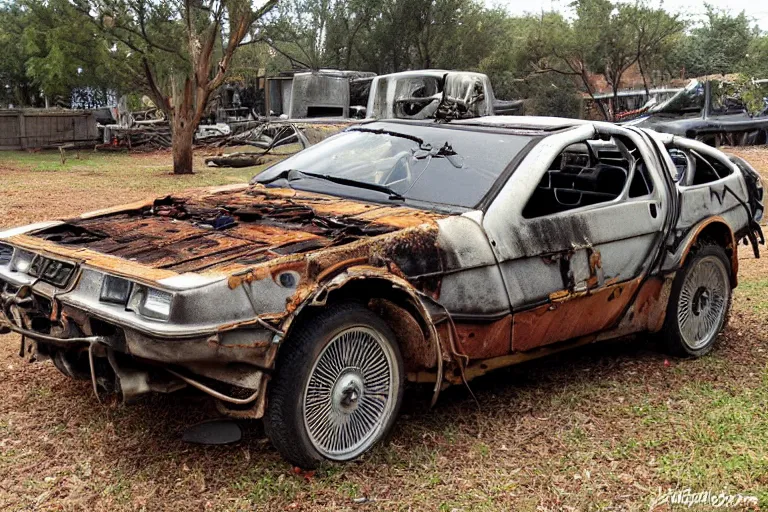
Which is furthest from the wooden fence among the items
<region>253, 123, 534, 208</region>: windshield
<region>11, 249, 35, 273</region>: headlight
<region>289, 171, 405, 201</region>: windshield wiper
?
<region>11, 249, 35, 273</region>: headlight

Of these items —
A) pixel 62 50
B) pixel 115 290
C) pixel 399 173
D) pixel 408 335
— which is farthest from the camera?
pixel 62 50

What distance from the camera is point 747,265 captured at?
919 centimetres

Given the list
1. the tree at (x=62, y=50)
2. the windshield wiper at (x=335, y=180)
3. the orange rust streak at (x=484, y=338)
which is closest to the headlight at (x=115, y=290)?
the orange rust streak at (x=484, y=338)

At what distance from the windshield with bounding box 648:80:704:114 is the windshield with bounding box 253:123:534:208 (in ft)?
55.3

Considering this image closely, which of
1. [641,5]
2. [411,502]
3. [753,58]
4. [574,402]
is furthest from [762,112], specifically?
[411,502]

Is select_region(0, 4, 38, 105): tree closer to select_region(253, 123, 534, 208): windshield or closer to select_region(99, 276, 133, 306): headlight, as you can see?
select_region(253, 123, 534, 208): windshield

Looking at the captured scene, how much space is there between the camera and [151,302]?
3467 mm

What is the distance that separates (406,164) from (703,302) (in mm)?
2418

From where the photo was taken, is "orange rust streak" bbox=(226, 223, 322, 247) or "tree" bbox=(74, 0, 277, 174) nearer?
"orange rust streak" bbox=(226, 223, 322, 247)

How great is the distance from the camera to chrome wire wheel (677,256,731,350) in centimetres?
566

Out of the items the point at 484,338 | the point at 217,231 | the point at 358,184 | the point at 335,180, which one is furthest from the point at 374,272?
the point at 335,180

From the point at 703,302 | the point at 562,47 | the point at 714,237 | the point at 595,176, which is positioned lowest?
the point at 703,302

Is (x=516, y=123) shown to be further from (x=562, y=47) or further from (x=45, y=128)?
(x=562, y=47)

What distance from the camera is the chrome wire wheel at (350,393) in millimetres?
3756
